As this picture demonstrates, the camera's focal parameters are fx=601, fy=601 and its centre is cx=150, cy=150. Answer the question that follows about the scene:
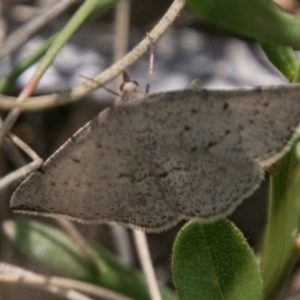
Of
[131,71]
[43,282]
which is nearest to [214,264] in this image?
[43,282]

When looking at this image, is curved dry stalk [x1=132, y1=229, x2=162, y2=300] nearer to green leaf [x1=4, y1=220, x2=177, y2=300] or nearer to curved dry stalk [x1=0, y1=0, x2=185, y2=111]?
green leaf [x1=4, y1=220, x2=177, y2=300]

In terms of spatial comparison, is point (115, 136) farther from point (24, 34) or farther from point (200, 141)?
point (24, 34)

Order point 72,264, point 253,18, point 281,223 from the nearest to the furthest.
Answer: point 253,18 < point 281,223 < point 72,264

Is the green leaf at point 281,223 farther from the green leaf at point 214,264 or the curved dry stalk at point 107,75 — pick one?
the curved dry stalk at point 107,75

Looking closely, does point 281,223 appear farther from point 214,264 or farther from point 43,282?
point 43,282

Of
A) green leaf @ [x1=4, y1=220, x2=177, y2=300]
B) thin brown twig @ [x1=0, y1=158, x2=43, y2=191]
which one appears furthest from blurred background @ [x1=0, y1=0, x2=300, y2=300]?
thin brown twig @ [x1=0, y1=158, x2=43, y2=191]

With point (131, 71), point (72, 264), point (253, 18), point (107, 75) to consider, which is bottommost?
point (72, 264)
